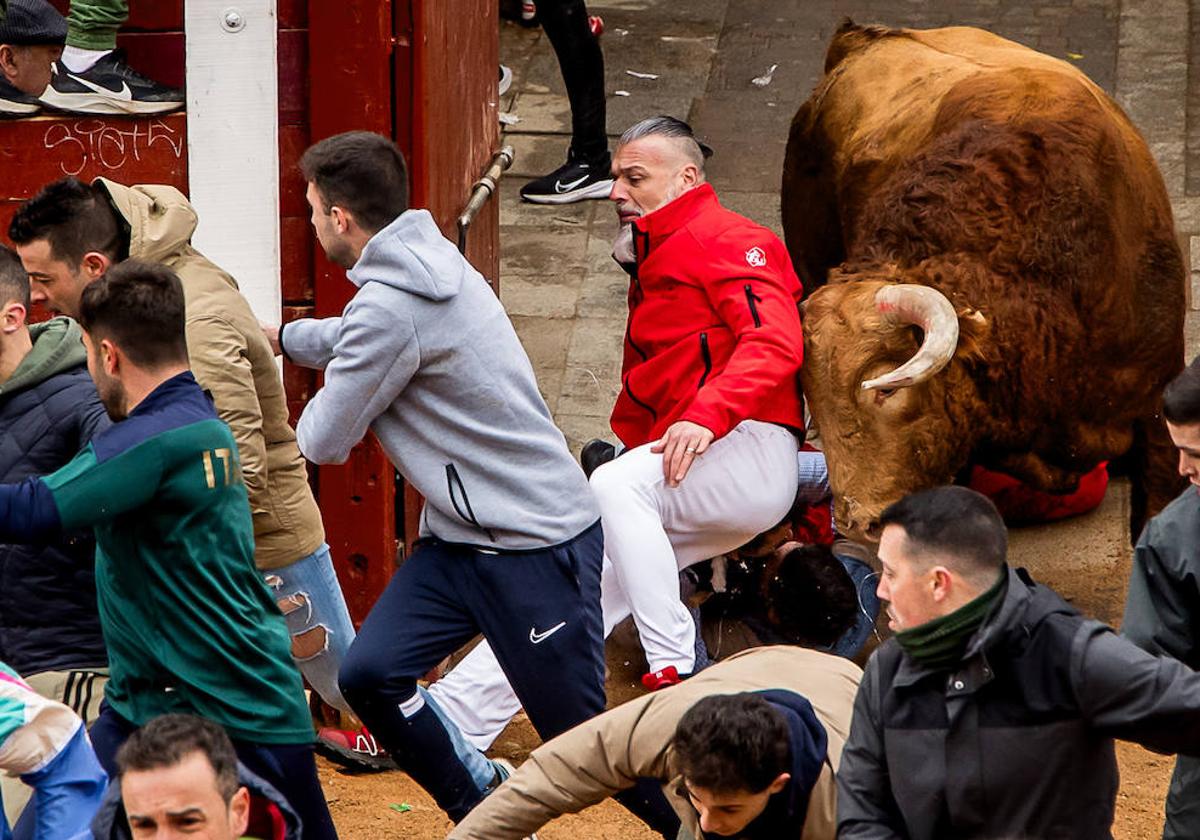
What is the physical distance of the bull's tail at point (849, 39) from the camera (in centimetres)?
1043

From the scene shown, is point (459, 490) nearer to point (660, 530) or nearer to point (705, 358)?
point (660, 530)

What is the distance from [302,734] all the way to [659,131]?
9.28 feet

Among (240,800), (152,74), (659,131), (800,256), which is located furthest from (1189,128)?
(240,800)

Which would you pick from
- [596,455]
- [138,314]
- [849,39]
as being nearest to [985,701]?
[138,314]

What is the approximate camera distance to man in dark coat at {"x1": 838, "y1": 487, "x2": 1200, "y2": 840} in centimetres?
409

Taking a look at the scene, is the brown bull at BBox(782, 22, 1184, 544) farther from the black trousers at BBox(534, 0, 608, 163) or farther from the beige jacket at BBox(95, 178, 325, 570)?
the black trousers at BBox(534, 0, 608, 163)

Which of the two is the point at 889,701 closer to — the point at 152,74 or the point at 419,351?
the point at 419,351

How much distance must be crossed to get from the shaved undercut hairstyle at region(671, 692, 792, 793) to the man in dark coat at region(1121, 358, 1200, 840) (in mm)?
996

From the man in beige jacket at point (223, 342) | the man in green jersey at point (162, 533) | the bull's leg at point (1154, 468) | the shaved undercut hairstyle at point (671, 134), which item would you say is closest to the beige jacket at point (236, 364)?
the man in beige jacket at point (223, 342)

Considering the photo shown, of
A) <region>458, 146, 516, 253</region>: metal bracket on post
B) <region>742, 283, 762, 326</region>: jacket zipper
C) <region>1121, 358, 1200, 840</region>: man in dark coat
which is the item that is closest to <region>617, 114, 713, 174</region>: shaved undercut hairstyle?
<region>742, 283, 762, 326</region>: jacket zipper

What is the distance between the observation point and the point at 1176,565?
4.64 metres

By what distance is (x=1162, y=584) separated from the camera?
4.68 m

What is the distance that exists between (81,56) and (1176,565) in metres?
4.25

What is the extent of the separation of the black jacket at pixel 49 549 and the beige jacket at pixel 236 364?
40 cm
